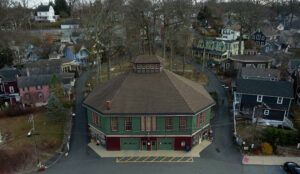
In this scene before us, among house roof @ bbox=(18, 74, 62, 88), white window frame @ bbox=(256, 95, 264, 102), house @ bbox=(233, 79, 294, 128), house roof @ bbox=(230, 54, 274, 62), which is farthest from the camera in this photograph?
house roof @ bbox=(230, 54, 274, 62)

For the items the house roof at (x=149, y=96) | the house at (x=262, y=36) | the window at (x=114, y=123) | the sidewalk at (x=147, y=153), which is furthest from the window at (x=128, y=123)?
the house at (x=262, y=36)

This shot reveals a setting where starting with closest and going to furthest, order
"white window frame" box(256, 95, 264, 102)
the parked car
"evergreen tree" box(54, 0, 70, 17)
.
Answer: the parked car
"white window frame" box(256, 95, 264, 102)
"evergreen tree" box(54, 0, 70, 17)

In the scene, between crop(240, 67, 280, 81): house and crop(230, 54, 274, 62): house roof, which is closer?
crop(240, 67, 280, 81): house

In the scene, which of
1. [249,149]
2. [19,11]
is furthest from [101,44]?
[19,11]

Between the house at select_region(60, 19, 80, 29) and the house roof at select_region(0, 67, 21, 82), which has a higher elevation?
the house at select_region(60, 19, 80, 29)

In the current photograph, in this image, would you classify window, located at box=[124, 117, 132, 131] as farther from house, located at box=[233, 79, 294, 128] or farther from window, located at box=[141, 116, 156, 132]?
house, located at box=[233, 79, 294, 128]

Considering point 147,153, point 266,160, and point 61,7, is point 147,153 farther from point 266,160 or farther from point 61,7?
point 61,7

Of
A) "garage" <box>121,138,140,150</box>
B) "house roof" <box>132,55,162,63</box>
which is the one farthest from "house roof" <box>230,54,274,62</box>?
"garage" <box>121,138,140,150</box>
